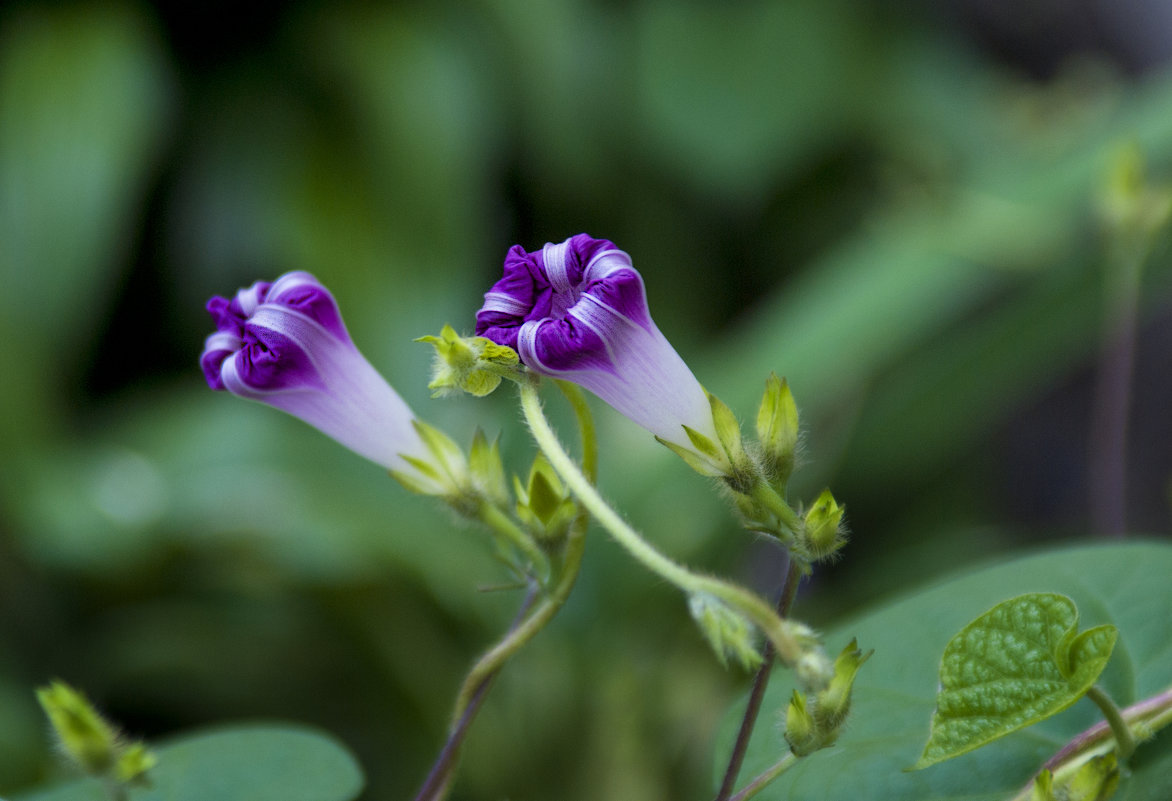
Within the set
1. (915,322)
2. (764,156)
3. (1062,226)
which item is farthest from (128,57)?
(1062,226)

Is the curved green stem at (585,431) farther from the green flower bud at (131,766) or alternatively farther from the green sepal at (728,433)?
the green flower bud at (131,766)

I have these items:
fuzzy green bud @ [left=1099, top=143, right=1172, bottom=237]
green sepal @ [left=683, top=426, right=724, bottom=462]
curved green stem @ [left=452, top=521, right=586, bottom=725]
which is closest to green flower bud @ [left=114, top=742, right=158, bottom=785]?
curved green stem @ [left=452, top=521, right=586, bottom=725]

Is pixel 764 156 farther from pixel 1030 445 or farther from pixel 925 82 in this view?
pixel 1030 445

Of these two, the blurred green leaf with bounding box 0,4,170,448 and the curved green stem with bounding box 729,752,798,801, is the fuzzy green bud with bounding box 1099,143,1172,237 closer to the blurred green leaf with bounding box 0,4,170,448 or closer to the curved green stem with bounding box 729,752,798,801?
the curved green stem with bounding box 729,752,798,801

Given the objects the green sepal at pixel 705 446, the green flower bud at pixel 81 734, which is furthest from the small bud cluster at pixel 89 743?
the green sepal at pixel 705 446

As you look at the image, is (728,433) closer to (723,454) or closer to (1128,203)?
(723,454)

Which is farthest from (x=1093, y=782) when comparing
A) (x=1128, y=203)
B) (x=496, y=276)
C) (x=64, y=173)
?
(x=64, y=173)
